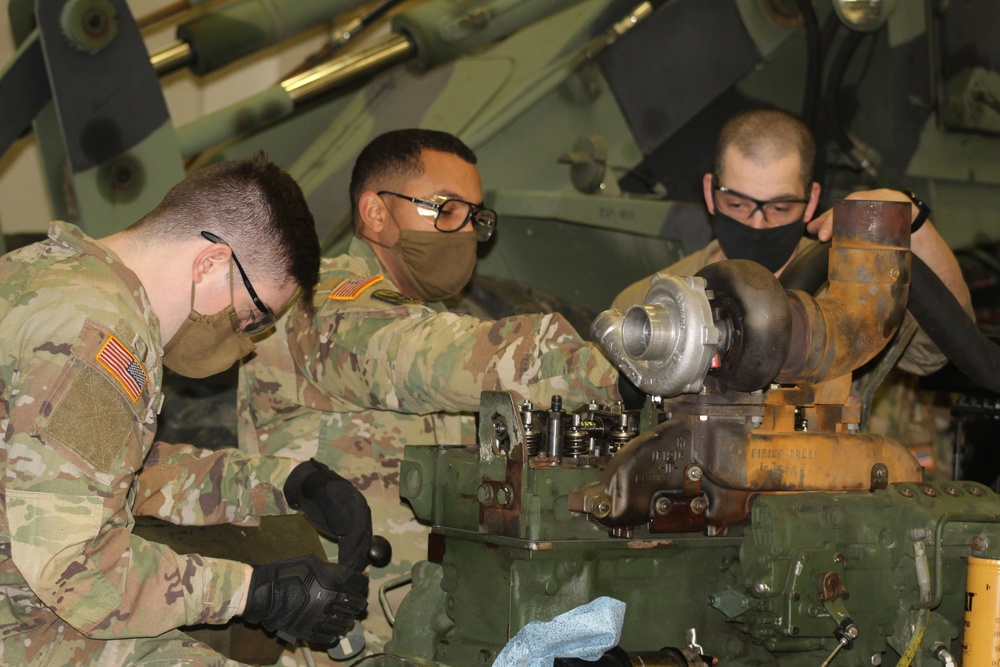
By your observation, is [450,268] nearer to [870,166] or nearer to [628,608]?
[628,608]

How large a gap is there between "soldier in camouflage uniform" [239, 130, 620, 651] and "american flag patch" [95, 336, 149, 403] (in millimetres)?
665

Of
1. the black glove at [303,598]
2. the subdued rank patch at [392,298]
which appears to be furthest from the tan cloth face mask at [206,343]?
the black glove at [303,598]

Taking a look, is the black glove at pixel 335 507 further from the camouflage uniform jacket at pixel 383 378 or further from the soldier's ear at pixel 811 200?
the soldier's ear at pixel 811 200

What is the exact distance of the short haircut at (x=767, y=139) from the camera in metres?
3.31

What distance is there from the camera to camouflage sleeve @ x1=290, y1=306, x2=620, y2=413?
2512mm

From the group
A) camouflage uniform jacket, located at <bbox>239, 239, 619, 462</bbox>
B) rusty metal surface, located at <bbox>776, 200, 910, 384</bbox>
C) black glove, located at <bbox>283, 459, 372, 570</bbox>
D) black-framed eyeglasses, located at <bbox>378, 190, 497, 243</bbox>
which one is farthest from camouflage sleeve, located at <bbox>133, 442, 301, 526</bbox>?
rusty metal surface, located at <bbox>776, 200, 910, 384</bbox>

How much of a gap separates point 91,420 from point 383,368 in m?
0.79

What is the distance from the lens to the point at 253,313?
8.12ft

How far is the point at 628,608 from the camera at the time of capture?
2.29 meters

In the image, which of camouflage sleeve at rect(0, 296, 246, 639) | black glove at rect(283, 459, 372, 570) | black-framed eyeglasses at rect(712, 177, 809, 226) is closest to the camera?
camouflage sleeve at rect(0, 296, 246, 639)

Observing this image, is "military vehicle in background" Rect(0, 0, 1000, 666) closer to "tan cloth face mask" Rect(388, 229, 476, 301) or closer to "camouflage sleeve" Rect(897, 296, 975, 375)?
"camouflage sleeve" Rect(897, 296, 975, 375)

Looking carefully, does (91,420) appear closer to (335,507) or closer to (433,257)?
(335,507)

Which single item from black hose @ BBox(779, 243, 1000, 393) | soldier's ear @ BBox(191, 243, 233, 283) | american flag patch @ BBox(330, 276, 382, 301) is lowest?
black hose @ BBox(779, 243, 1000, 393)

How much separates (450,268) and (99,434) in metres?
1.44
